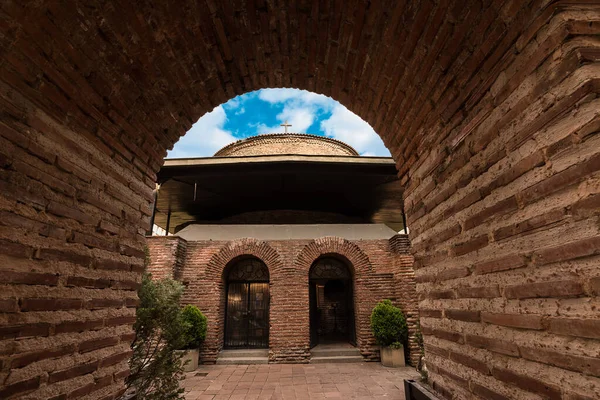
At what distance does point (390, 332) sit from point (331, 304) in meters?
6.29

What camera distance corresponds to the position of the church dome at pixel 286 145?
1318cm

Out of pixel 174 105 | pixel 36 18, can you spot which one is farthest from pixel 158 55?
pixel 36 18

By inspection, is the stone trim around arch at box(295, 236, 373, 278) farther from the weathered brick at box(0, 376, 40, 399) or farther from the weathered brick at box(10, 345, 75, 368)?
the weathered brick at box(0, 376, 40, 399)

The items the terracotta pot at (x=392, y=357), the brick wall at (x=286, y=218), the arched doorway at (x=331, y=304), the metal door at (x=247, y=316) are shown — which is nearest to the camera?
the terracotta pot at (x=392, y=357)

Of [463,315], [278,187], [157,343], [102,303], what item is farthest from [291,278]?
[463,315]

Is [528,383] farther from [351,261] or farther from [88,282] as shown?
[351,261]

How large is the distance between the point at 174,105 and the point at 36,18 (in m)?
1.13

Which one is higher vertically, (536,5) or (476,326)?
(536,5)

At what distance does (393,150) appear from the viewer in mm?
2906

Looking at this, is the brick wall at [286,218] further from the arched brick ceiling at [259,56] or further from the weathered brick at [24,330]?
the weathered brick at [24,330]

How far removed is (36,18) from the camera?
5.26 feet

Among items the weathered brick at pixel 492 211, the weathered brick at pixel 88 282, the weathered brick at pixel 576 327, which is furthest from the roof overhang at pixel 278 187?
the weathered brick at pixel 576 327

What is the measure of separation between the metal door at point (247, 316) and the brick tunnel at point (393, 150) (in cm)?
666

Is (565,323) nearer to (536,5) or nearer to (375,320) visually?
(536,5)
